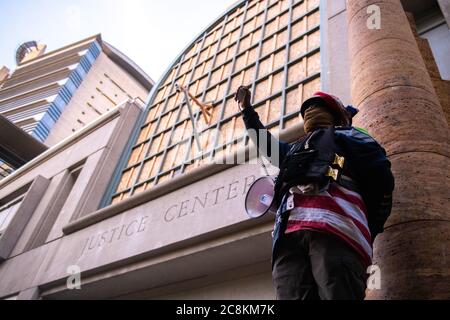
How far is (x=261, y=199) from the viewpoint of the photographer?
2.40 metres

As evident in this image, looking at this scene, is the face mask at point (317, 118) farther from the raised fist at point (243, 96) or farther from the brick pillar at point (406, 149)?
the brick pillar at point (406, 149)

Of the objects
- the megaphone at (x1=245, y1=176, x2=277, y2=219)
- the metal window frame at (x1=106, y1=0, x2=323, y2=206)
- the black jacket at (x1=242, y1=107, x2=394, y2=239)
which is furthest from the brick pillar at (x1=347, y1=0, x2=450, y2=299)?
the metal window frame at (x1=106, y1=0, x2=323, y2=206)

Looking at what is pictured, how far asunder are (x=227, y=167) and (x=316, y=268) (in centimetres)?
417

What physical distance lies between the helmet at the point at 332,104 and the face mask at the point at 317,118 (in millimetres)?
37

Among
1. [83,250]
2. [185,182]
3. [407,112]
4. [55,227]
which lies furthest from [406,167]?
[55,227]

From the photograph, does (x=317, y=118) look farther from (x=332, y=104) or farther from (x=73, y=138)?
(x=73, y=138)

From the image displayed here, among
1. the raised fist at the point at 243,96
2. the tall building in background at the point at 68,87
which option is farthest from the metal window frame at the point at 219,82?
the tall building in background at the point at 68,87

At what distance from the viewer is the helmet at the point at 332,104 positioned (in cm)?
262

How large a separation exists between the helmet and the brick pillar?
57 cm

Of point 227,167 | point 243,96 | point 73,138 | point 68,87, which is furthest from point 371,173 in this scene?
point 68,87

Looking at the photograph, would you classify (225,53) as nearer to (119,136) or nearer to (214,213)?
(119,136)

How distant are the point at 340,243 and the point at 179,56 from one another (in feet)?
40.1

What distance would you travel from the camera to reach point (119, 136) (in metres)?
10.7

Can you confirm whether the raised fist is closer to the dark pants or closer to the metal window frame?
the dark pants
